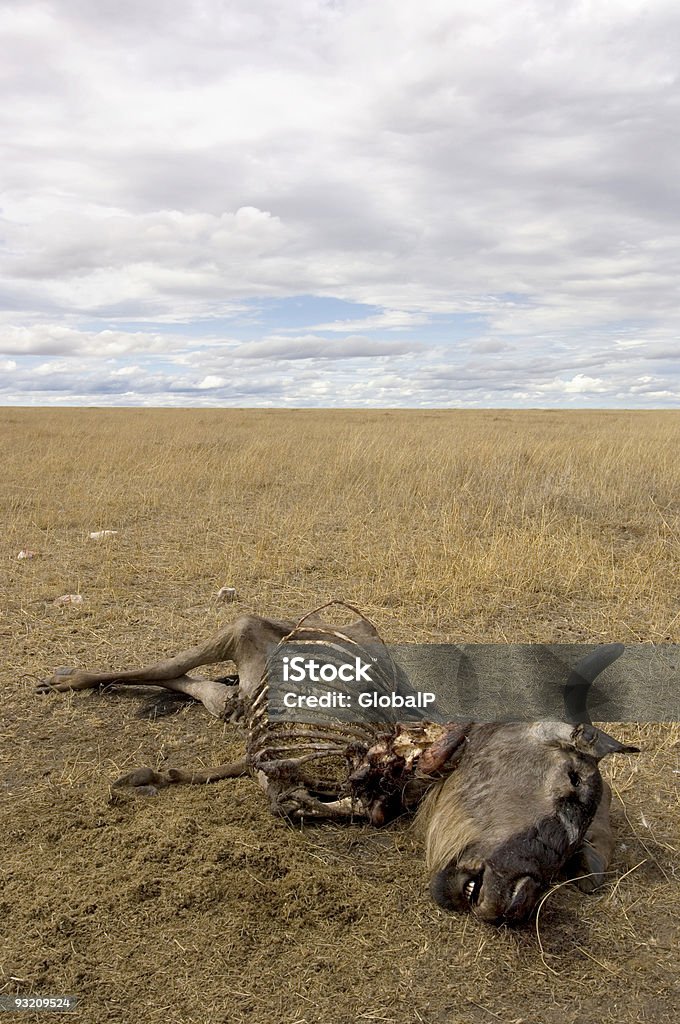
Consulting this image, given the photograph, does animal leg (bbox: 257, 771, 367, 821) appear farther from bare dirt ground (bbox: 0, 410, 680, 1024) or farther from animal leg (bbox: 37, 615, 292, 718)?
animal leg (bbox: 37, 615, 292, 718)

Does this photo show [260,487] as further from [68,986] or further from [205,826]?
[68,986]

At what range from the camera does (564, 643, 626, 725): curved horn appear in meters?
2.79

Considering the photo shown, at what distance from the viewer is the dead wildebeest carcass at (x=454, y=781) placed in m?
2.34

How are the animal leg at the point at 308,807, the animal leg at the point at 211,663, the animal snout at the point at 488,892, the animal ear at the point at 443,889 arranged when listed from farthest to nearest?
the animal leg at the point at 211,663
the animal leg at the point at 308,807
the animal ear at the point at 443,889
the animal snout at the point at 488,892

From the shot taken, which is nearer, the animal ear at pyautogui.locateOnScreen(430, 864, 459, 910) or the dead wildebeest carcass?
the dead wildebeest carcass

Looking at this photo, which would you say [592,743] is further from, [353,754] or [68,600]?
[68,600]

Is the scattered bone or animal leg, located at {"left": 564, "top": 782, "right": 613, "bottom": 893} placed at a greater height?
the scattered bone


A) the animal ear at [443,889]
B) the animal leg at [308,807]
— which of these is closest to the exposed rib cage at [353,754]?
the animal leg at [308,807]

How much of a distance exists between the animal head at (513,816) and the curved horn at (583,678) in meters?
0.25

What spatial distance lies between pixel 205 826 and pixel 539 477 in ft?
28.8

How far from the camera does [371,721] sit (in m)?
3.10

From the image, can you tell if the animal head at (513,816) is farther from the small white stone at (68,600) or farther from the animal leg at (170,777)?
the small white stone at (68,600)

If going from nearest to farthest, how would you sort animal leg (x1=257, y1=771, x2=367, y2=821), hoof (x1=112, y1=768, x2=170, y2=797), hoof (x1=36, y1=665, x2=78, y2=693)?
1. animal leg (x1=257, y1=771, x2=367, y2=821)
2. hoof (x1=112, y1=768, x2=170, y2=797)
3. hoof (x1=36, y1=665, x2=78, y2=693)

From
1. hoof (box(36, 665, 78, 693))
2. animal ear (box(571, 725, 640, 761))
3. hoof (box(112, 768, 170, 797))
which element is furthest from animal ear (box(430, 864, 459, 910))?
hoof (box(36, 665, 78, 693))
